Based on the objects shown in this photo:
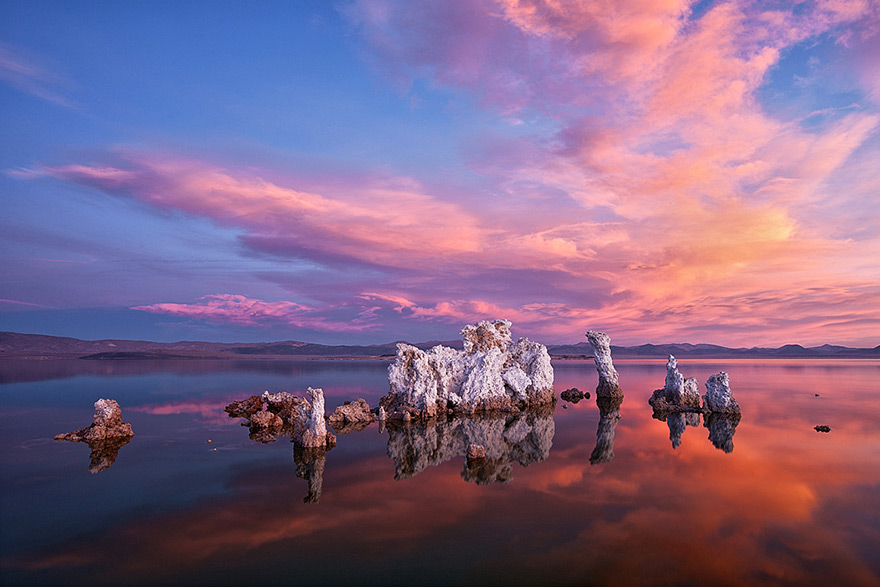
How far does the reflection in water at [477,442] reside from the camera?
22.1m

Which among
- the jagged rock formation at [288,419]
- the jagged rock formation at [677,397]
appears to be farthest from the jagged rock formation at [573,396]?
the jagged rock formation at [288,419]

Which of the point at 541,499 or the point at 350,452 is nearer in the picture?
the point at 541,499

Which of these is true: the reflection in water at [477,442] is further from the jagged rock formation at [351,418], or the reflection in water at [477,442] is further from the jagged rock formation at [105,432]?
the jagged rock formation at [105,432]

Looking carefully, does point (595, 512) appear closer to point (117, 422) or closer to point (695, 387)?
point (117, 422)

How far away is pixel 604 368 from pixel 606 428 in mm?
21794

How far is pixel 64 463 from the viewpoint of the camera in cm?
2289

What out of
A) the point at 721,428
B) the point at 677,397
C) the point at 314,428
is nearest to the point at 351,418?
the point at 314,428

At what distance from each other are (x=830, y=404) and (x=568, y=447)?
36.0m

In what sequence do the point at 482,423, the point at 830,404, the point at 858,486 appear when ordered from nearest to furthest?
1. the point at 858,486
2. the point at 482,423
3. the point at 830,404

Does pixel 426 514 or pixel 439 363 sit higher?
pixel 439 363

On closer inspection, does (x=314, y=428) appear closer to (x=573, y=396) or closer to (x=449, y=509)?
(x=449, y=509)

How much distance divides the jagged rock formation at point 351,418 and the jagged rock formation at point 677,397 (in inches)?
1038

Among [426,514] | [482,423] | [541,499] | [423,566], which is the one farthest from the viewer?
[482,423]

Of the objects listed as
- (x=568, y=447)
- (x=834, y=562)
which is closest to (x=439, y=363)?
(x=568, y=447)
